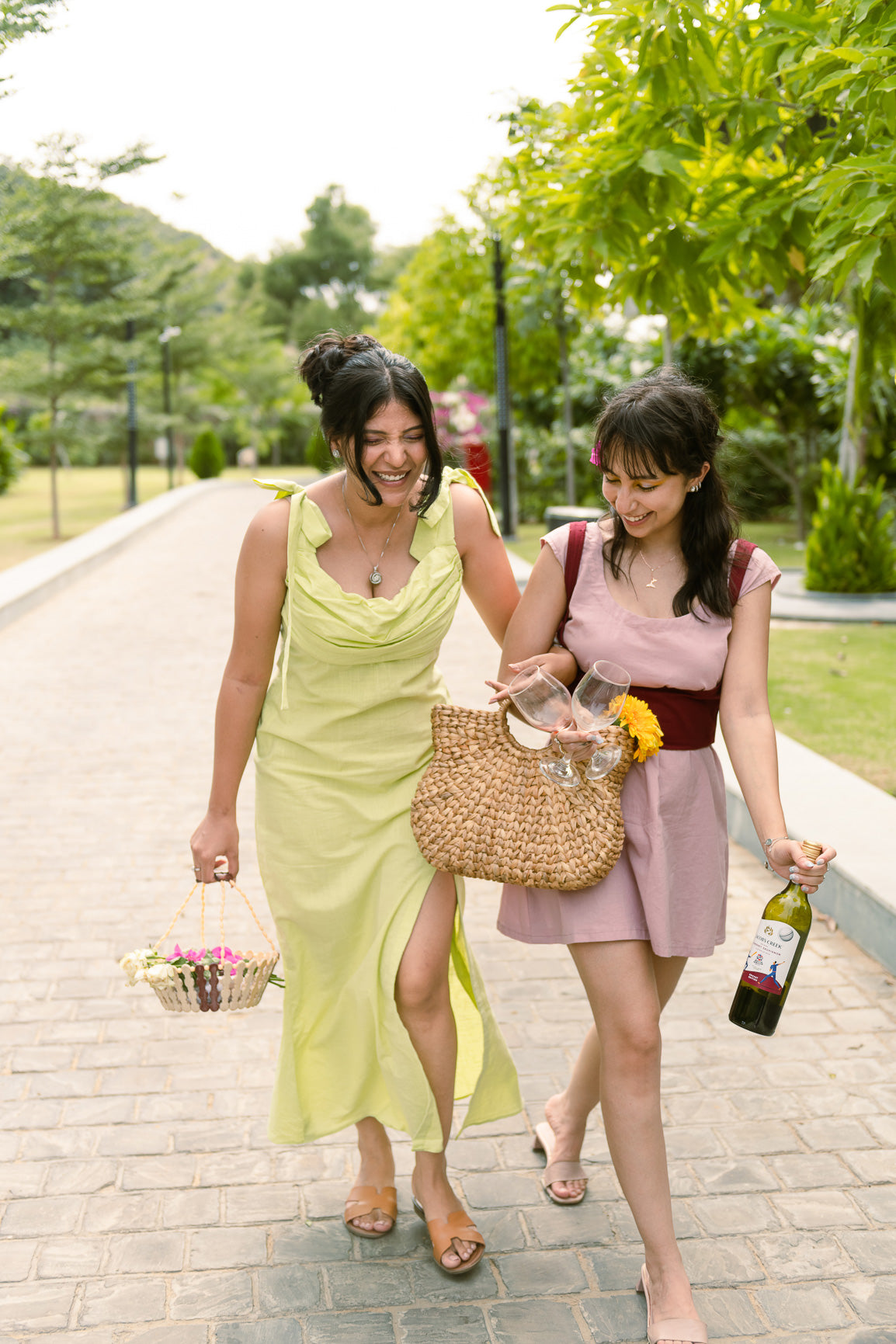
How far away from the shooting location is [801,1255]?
3.00m

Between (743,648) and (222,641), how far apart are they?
Answer: 9.42 metres

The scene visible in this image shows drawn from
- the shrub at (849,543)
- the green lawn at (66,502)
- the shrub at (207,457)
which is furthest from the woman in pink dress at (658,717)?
the shrub at (207,457)

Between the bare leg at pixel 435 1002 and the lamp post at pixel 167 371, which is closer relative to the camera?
the bare leg at pixel 435 1002

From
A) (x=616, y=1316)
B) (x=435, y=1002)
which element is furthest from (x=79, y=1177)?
(x=616, y=1316)

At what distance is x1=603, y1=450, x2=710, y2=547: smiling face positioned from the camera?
2666 mm

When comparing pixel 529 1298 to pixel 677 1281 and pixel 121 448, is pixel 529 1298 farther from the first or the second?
pixel 121 448

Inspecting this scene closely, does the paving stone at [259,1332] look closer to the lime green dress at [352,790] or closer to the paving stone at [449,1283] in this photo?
the paving stone at [449,1283]

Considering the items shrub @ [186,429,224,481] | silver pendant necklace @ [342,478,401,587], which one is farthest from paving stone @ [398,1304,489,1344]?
shrub @ [186,429,224,481]

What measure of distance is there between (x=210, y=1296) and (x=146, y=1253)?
0.80ft

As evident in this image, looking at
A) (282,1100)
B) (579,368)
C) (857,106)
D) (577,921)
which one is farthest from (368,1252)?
(579,368)

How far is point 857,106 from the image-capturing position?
3.79 meters

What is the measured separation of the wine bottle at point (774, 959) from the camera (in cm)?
264

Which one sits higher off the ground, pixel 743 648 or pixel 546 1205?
pixel 743 648

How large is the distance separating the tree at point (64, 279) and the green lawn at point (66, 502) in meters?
0.91
